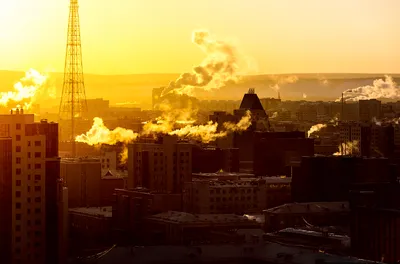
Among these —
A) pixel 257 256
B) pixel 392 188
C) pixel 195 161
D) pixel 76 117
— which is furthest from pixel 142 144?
pixel 76 117

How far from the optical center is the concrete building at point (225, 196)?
119 meters

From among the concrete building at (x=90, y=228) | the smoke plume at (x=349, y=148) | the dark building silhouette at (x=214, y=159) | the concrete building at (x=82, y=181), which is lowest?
the concrete building at (x=90, y=228)

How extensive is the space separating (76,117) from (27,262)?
9995 cm

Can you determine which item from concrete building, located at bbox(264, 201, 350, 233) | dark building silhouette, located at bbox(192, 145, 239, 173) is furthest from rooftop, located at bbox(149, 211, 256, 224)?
dark building silhouette, located at bbox(192, 145, 239, 173)

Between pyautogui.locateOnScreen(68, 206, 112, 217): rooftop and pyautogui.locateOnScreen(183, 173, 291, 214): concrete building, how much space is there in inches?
256

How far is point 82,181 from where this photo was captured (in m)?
132

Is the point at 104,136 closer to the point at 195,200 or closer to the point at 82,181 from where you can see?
the point at 82,181

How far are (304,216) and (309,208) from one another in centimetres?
202

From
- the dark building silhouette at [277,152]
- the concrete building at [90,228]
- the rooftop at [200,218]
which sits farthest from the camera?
the dark building silhouette at [277,152]

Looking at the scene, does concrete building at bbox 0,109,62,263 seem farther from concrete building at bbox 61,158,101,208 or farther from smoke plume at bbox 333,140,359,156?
smoke plume at bbox 333,140,359,156

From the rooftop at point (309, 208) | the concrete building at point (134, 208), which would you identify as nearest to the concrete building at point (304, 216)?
the rooftop at point (309, 208)

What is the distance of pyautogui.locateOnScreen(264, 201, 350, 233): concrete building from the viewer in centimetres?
11194

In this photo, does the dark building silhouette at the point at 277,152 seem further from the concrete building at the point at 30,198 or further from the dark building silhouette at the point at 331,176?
the concrete building at the point at 30,198

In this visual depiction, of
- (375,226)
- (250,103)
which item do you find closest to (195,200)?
(375,226)
